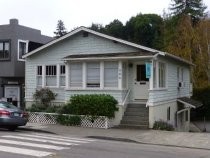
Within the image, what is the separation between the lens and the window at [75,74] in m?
24.7

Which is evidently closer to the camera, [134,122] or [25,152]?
[25,152]

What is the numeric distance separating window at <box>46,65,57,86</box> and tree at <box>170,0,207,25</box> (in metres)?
34.5

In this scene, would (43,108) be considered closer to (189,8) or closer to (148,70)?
(148,70)

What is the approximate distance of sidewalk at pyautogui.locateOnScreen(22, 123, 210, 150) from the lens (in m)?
17.8

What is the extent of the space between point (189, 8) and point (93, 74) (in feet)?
127

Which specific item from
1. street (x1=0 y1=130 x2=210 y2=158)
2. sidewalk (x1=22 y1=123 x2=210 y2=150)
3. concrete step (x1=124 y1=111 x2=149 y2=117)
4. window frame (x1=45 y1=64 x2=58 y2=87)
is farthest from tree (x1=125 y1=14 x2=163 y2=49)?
street (x1=0 y1=130 x2=210 y2=158)

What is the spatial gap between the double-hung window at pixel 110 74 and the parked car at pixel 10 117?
5039 millimetres

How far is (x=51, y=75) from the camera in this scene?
26.5 m

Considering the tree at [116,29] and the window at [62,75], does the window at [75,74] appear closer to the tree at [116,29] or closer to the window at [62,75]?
the window at [62,75]

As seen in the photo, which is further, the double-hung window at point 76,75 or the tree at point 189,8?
the tree at point 189,8

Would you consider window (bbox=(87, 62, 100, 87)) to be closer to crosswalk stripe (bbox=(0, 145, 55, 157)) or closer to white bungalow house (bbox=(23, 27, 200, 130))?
white bungalow house (bbox=(23, 27, 200, 130))

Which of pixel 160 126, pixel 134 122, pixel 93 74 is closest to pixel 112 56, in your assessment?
pixel 93 74

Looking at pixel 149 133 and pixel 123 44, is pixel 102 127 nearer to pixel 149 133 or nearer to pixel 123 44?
pixel 149 133

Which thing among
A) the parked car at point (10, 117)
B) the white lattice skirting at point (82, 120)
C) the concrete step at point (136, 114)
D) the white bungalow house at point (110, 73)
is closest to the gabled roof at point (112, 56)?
the white bungalow house at point (110, 73)
